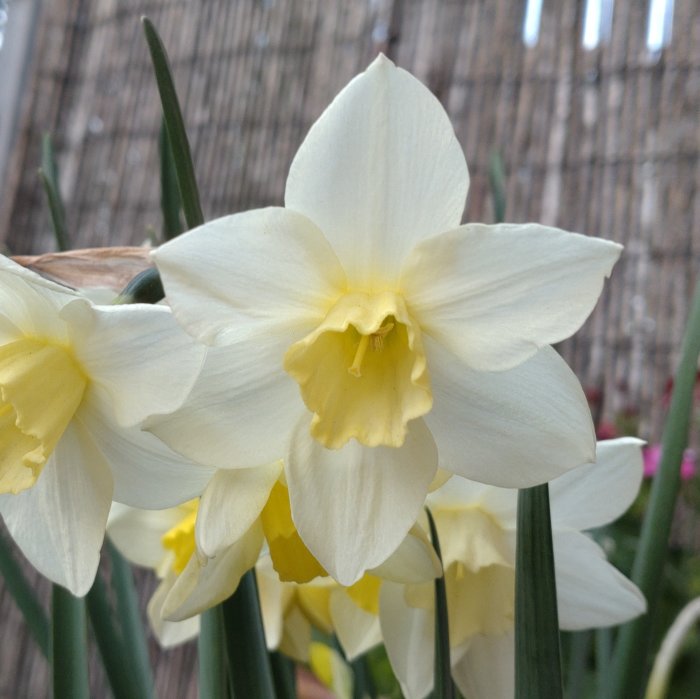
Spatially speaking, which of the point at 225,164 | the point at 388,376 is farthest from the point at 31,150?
the point at 388,376

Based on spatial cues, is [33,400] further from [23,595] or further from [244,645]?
[23,595]

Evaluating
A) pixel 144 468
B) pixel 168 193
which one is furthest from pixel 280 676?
pixel 168 193

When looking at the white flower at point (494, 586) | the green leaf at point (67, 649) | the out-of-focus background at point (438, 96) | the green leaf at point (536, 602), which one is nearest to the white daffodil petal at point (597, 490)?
the white flower at point (494, 586)

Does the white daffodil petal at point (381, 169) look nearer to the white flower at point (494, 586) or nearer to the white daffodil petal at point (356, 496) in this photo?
the white daffodil petal at point (356, 496)

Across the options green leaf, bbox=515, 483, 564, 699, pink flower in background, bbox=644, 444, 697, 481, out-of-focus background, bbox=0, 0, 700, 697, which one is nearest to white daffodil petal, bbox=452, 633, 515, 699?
green leaf, bbox=515, 483, 564, 699

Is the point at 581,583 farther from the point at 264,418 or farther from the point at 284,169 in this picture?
the point at 284,169

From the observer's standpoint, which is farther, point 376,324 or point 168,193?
point 168,193
